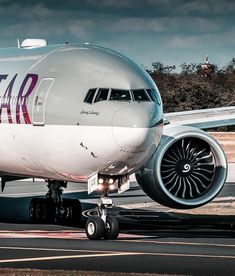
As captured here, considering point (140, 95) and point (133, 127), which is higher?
point (140, 95)

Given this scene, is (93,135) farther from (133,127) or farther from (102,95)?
(133,127)

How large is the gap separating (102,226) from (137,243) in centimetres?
100

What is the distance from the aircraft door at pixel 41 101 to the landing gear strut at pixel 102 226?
2368 mm

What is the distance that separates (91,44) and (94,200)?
508 inches

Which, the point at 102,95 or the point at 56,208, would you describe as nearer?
the point at 102,95

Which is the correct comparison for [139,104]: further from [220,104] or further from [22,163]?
[220,104]

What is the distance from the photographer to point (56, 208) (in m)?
30.7

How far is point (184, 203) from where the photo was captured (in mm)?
28672

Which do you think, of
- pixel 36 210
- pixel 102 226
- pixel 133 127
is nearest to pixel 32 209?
pixel 36 210

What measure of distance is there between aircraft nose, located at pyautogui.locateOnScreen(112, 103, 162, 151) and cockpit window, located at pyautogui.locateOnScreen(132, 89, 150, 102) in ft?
0.93

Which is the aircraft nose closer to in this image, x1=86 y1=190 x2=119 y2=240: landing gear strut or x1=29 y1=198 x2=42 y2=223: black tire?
x1=86 y1=190 x2=119 y2=240: landing gear strut

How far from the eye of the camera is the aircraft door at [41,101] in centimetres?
2691

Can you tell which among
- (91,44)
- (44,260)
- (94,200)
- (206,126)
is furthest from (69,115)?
(94,200)

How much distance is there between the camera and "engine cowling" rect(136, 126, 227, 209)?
2875 cm
